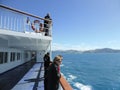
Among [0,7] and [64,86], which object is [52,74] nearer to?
[64,86]

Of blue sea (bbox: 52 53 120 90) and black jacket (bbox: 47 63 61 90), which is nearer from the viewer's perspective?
black jacket (bbox: 47 63 61 90)

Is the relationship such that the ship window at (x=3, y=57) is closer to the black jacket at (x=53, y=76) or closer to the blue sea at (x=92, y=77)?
the black jacket at (x=53, y=76)

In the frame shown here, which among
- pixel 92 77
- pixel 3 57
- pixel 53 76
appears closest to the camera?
pixel 53 76

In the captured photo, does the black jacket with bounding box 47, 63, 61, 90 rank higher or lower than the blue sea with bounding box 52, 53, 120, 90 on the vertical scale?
higher

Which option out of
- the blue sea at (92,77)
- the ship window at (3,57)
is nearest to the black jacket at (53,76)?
the ship window at (3,57)

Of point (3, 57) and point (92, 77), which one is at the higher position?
point (3, 57)

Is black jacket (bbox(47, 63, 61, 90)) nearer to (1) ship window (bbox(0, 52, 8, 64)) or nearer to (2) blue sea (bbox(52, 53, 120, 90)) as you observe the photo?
(1) ship window (bbox(0, 52, 8, 64))

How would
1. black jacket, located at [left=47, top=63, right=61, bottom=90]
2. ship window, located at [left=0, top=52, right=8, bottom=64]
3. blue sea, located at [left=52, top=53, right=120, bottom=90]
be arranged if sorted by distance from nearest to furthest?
black jacket, located at [left=47, top=63, right=61, bottom=90] < ship window, located at [left=0, top=52, right=8, bottom=64] < blue sea, located at [left=52, top=53, right=120, bottom=90]

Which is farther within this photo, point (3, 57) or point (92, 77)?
point (92, 77)

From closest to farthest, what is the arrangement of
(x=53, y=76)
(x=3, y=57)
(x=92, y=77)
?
(x=53, y=76) < (x=3, y=57) < (x=92, y=77)

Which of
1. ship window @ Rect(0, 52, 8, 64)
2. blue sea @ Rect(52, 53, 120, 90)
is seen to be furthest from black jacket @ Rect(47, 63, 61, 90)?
blue sea @ Rect(52, 53, 120, 90)

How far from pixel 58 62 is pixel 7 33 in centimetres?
357

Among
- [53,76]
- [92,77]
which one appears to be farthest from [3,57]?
[92,77]

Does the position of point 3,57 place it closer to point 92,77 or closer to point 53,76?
point 53,76
